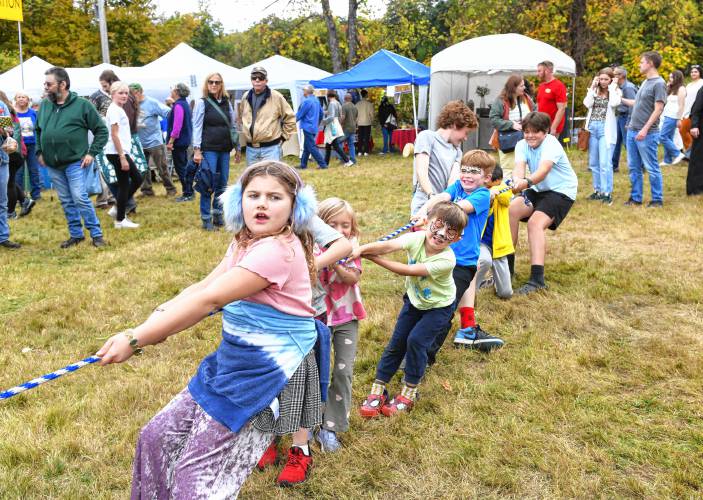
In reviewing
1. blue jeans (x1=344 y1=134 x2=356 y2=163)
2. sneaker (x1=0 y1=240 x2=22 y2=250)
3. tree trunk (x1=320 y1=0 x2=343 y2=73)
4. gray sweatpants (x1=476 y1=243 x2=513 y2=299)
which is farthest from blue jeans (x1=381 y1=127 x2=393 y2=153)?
gray sweatpants (x1=476 y1=243 x2=513 y2=299)

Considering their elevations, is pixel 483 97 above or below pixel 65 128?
above

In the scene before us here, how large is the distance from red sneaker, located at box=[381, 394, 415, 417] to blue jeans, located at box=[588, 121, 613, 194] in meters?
6.81

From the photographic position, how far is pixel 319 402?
242cm

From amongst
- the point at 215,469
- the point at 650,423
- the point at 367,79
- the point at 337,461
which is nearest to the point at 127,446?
the point at 337,461

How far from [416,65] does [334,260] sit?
16836 mm

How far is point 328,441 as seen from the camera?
123 inches

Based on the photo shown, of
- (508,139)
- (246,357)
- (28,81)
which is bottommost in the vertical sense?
(246,357)

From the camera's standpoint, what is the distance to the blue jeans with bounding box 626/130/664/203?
859cm

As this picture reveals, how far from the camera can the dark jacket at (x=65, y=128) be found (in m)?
6.72

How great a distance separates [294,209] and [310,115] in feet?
41.3

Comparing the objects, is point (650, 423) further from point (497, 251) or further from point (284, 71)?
point (284, 71)

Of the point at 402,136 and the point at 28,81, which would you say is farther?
the point at 402,136

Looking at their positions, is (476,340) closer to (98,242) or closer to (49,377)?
(49,377)

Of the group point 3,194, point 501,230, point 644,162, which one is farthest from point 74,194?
point 644,162
